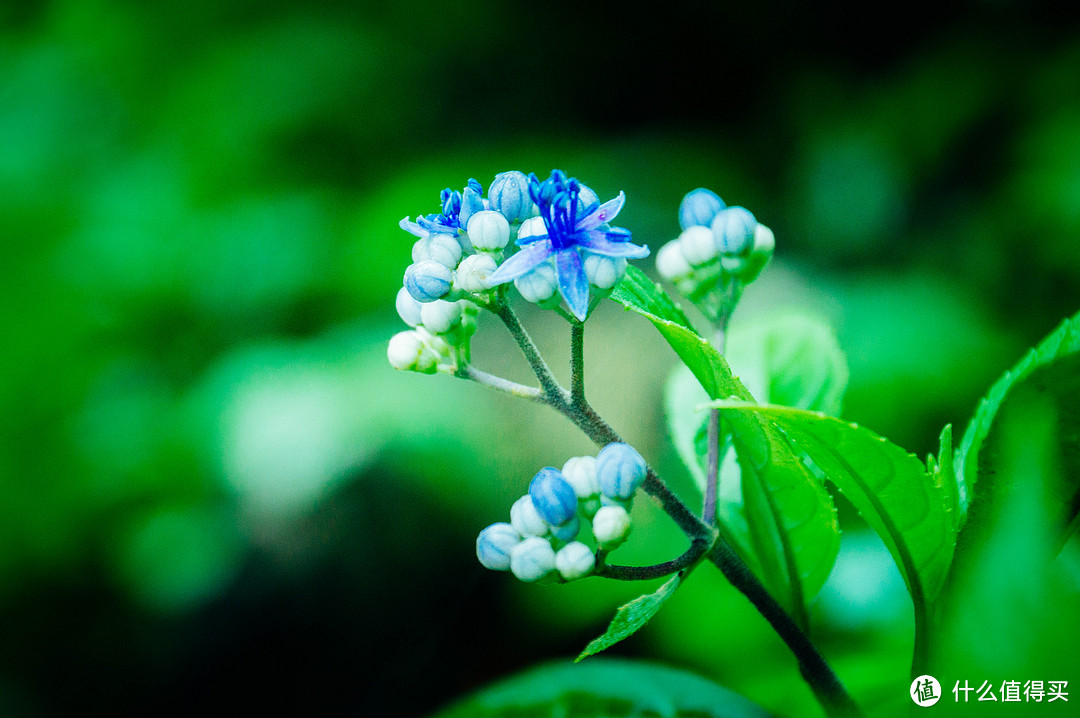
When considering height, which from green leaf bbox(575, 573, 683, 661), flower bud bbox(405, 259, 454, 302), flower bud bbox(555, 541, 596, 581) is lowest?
green leaf bbox(575, 573, 683, 661)

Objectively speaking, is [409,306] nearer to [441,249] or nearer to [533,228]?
[441,249]

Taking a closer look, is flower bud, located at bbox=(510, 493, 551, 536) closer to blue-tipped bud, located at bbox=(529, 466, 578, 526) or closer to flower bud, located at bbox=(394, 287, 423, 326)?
blue-tipped bud, located at bbox=(529, 466, 578, 526)

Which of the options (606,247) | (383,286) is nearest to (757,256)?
(606,247)

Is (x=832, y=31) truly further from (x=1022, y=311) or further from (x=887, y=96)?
(x=1022, y=311)

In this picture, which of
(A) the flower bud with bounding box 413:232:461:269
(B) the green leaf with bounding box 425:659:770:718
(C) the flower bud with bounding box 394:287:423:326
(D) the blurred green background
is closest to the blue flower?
(A) the flower bud with bounding box 413:232:461:269

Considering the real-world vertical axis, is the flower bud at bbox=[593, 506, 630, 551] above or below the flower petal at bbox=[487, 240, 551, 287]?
below

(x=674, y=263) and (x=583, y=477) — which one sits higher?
(x=674, y=263)

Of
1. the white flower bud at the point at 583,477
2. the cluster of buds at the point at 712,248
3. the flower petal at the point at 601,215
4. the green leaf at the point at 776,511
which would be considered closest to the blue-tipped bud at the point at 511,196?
the flower petal at the point at 601,215
